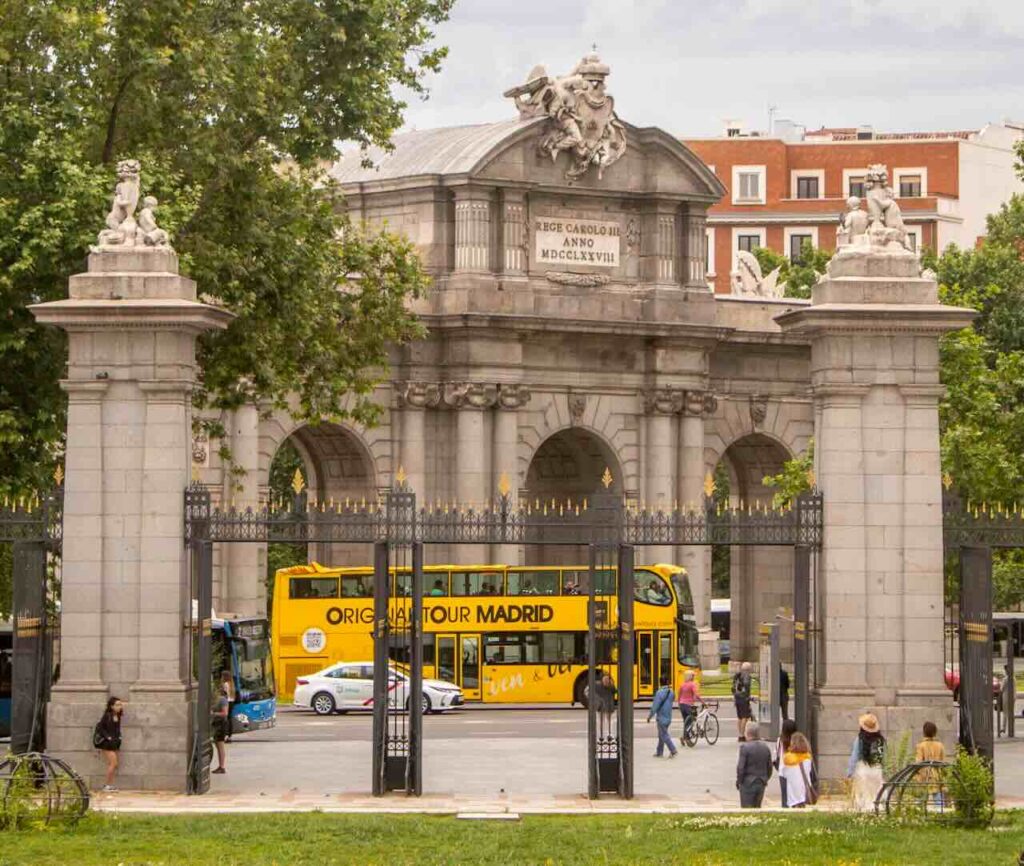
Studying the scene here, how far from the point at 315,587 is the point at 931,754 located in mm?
25776

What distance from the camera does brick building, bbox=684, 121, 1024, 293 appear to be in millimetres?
104312

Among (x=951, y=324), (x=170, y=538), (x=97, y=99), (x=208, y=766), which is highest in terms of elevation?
(x=97, y=99)

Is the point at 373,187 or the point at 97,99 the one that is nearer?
the point at 97,99

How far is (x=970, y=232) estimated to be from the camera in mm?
105188

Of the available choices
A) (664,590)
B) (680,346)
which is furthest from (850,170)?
(664,590)

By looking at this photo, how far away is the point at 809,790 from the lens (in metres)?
31.4

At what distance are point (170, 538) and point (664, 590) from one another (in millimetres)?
22854

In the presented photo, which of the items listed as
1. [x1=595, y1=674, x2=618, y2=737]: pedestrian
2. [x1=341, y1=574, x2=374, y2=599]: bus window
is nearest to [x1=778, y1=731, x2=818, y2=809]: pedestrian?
[x1=595, y1=674, x2=618, y2=737]: pedestrian

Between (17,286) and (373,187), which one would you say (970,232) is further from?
(17,286)

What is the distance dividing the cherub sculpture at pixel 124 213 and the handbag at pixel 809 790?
34.4 ft

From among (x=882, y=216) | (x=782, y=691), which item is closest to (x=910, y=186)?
Result: (x=782, y=691)

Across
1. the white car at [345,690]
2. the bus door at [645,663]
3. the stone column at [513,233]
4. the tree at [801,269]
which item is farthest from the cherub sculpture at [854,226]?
the tree at [801,269]

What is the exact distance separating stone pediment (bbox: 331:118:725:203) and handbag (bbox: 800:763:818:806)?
30.3m

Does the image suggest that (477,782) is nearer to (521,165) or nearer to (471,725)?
(471,725)
